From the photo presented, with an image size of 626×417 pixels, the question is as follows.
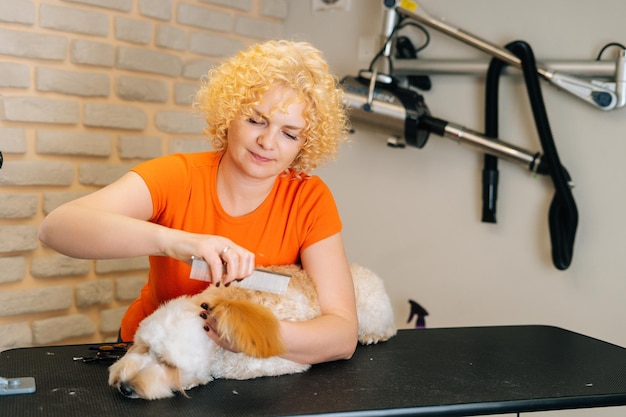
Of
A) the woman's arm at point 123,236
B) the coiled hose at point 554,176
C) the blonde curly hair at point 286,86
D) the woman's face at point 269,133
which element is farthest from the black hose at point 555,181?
the woman's arm at point 123,236

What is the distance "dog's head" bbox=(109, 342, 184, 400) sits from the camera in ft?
3.45

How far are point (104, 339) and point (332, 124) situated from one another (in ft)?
3.64

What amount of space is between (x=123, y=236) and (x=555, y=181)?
127 centimetres

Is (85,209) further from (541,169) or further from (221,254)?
(541,169)

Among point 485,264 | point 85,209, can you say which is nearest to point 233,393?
point 85,209

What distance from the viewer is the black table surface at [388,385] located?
105cm

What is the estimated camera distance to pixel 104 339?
2145 millimetres

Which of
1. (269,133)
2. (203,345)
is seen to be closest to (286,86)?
(269,133)

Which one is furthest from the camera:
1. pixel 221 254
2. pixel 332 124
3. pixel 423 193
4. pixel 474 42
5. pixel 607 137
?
pixel 423 193

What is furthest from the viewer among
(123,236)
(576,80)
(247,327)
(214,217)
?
(576,80)

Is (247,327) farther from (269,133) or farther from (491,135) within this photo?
(491,135)

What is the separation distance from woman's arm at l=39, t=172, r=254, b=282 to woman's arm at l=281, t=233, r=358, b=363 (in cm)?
19

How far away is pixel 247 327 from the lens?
1029 mm

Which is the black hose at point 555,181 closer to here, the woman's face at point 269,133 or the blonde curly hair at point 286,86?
the blonde curly hair at point 286,86
